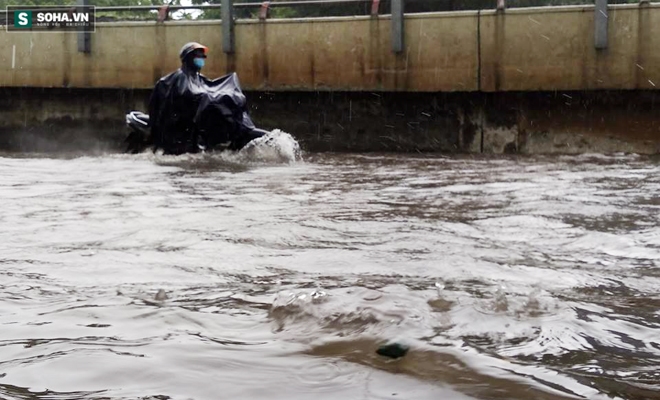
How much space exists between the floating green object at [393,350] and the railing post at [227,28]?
46.3ft

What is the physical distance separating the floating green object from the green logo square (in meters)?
16.9

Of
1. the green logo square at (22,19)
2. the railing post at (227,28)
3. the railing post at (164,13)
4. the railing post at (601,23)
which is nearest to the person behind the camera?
the railing post at (601,23)

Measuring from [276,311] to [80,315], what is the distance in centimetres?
55

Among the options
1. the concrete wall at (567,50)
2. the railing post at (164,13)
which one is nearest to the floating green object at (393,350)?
the concrete wall at (567,50)

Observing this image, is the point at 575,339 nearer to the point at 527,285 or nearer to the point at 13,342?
Result: the point at 527,285

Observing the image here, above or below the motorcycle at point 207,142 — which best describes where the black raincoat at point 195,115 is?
above

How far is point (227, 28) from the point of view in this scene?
16.2 m

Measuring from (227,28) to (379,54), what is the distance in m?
2.61

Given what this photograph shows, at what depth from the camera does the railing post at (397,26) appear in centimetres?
1500

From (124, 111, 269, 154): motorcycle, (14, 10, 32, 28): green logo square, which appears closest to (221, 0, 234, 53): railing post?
(14, 10, 32, 28): green logo square

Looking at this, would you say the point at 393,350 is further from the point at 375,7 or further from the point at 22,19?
the point at 22,19

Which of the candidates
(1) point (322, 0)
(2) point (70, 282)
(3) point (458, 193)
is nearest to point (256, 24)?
(1) point (322, 0)

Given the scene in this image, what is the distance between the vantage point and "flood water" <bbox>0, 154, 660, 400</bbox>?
85.8 inches

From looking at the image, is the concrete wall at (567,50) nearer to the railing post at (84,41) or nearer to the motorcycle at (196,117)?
the motorcycle at (196,117)
